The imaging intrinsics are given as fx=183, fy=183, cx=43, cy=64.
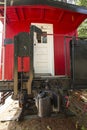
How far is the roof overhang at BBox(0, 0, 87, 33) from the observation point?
6.11 m

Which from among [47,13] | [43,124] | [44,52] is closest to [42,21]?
[47,13]

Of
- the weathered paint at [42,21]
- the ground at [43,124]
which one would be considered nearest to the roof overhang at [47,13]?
the weathered paint at [42,21]

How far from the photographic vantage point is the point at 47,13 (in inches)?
274

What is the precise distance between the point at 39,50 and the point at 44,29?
851 mm

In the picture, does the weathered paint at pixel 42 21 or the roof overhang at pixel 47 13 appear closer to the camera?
the roof overhang at pixel 47 13

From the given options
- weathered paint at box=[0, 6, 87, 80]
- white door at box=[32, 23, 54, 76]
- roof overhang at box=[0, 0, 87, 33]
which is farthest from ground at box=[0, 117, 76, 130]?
roof overhang at box=[0, 0, 87, 33]

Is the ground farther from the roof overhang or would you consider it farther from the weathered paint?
the roof overhang

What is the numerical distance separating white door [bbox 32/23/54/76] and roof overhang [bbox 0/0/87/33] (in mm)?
329

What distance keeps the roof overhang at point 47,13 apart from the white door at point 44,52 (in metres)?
0.33

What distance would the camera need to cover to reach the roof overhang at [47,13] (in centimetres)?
611

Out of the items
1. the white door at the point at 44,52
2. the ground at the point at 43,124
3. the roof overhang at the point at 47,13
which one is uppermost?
the roof overhang at the point at 47,13

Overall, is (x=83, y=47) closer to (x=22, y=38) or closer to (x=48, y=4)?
(x=22, y=38)

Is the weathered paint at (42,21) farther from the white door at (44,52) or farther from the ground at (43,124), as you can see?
the ground at (43,124)

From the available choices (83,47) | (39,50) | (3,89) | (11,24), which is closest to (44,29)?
(39,50)
